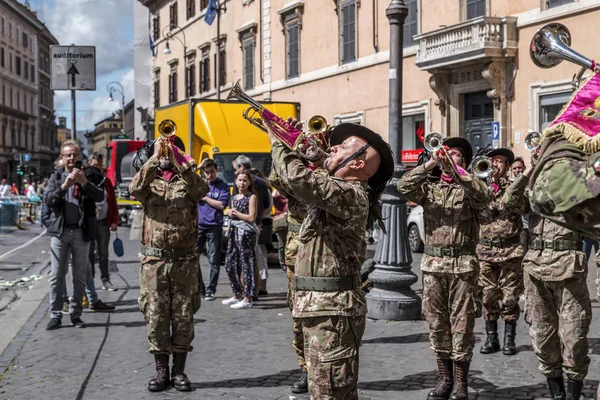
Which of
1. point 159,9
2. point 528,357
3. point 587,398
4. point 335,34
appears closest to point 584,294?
point 587,398

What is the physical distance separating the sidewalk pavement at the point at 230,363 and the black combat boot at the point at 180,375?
0.22 ft

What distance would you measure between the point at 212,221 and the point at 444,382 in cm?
550

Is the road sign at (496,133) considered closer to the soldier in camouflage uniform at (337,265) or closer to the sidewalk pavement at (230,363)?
the sidewalk pavement at (230,363)

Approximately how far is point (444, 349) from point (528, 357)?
1583 millimetres

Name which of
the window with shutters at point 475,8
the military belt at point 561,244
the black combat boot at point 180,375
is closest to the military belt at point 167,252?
the black combat boot at point 180,375

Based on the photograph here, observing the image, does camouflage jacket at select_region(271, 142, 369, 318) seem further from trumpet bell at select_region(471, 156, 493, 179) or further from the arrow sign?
the arrow sign

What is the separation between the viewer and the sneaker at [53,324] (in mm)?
8453

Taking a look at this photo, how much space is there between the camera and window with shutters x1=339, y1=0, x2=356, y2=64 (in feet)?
82.6

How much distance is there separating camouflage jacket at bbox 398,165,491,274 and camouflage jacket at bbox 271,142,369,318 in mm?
1805

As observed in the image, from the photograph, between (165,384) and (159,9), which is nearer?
(165,384)

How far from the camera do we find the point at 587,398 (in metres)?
5.86

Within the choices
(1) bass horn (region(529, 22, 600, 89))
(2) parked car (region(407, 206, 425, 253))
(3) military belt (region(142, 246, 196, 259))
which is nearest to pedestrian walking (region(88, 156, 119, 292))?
(3) military belt (region(142, 246, 196, 259))

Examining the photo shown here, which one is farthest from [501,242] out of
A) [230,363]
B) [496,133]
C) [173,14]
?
[173,14]

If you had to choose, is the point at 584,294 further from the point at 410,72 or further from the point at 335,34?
the point at 335,34
